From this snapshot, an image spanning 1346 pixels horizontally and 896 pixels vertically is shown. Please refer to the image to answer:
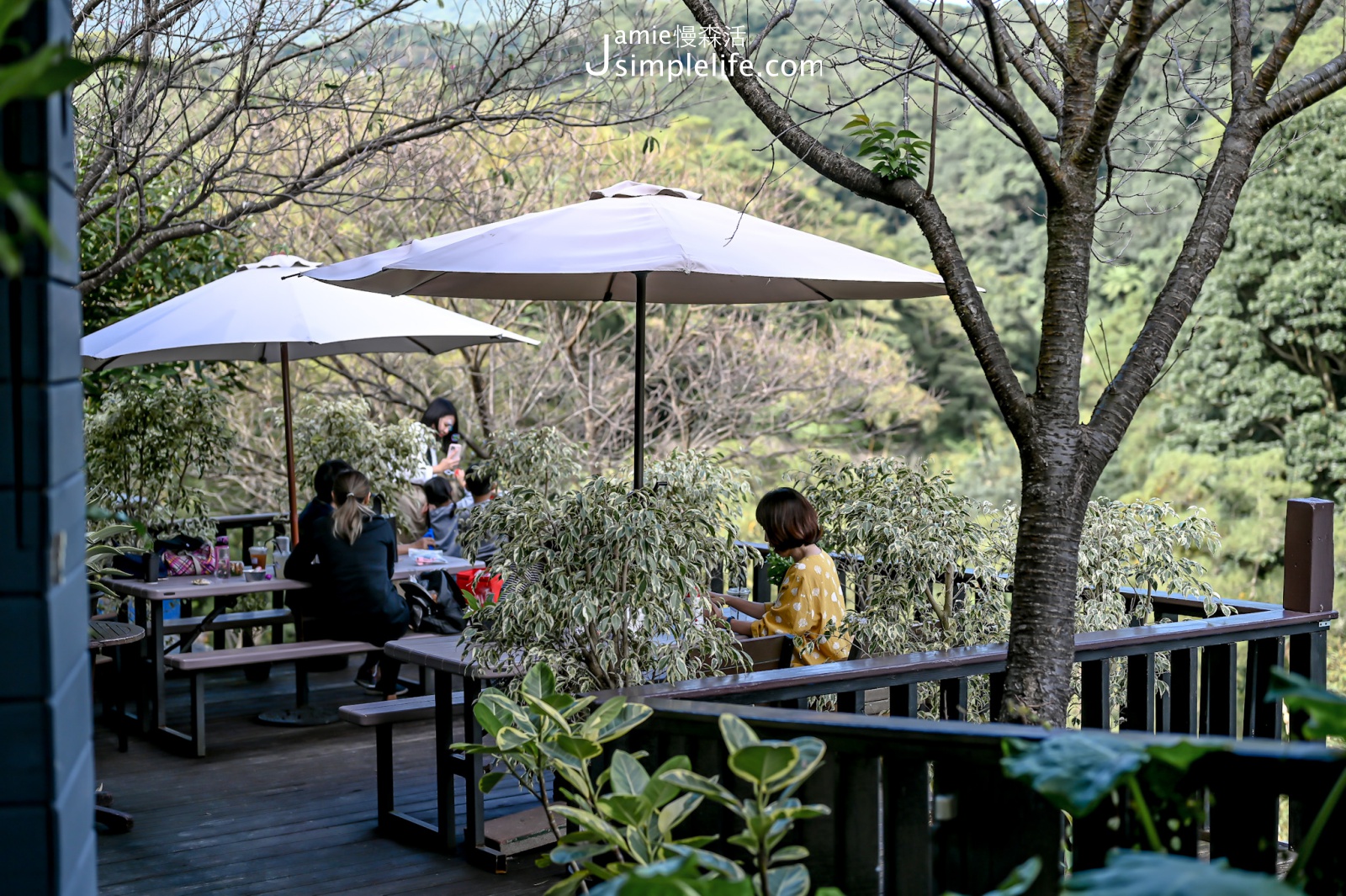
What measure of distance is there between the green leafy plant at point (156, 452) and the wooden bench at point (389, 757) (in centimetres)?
244

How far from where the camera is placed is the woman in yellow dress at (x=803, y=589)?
387 centimetres

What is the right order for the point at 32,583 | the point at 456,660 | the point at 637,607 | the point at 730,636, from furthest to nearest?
1. the point at 456,660
2. the point at 730,636
3. the point at 637,607
4. the point at 32,583

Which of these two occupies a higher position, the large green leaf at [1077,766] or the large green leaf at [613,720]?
the large green leaf at [1077,766]

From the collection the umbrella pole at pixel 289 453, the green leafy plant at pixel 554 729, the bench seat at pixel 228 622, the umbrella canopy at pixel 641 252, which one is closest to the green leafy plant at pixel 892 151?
the umbrella canopy at pixel 641 252

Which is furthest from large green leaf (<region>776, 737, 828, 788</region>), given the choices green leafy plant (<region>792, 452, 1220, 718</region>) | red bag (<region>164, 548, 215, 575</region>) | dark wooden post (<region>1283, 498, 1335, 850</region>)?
red bag (<region>164, 548, 215, 575</region>)

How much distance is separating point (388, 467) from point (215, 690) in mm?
1526

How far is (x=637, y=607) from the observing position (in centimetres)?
314

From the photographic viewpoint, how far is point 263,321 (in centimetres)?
545

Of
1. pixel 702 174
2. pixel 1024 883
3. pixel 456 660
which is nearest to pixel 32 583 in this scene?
pixel 1024 883

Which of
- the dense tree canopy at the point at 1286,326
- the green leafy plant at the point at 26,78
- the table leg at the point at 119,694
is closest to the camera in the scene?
the green leafy plant at the point at 26,78

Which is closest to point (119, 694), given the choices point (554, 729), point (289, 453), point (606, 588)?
point (289, 453)

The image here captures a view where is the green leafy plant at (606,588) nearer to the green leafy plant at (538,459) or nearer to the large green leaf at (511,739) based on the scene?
the large green leaf at (511,739)

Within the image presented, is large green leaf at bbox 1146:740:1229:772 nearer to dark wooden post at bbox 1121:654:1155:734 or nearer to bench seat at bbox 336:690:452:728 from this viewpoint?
dark wooden post at bbox 1121:654:1155:734

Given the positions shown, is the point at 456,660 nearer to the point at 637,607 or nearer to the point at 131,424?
the point at 637,607
